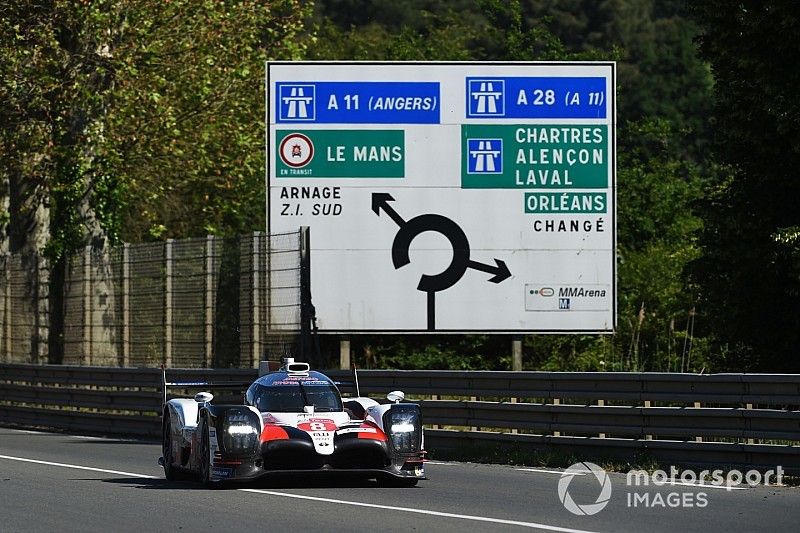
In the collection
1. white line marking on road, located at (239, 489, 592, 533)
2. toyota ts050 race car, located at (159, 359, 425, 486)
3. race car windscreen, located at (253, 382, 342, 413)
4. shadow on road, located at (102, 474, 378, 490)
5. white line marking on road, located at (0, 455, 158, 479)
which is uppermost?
race car windscreen, located at (253, 382, 342, 413)

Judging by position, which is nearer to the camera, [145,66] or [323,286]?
[323,286]

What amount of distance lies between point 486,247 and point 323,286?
2.53m

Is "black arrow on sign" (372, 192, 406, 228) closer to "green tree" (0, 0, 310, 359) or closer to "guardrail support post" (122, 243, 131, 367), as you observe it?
"guardrail support post" (122, 243, 131, 367)

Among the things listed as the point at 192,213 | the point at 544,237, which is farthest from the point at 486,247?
the point at 192,213

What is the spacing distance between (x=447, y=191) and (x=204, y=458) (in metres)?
10.5

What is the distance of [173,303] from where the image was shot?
26.0m

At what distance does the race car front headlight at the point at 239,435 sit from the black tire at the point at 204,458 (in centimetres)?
41

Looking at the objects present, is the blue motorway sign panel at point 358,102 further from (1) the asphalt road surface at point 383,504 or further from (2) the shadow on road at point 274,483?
(2) the shadow on road at point 274,483

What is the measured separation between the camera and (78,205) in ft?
114

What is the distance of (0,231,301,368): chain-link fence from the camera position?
23953 mm

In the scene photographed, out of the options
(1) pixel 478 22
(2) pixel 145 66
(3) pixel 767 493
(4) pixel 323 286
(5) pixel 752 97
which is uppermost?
(1) pixel 478 22

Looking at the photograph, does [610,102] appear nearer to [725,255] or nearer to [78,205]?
[725,255]


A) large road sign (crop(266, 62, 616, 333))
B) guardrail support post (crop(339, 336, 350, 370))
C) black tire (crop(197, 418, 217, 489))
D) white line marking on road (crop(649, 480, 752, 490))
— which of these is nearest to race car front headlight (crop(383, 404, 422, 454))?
black tire (crop(197, 418, 217, 489))
